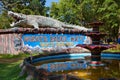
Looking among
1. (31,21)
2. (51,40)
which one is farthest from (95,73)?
(31,21)

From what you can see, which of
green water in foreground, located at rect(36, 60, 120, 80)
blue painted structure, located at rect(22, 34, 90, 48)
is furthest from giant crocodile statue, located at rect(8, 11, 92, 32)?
green water in foreground, located at rect(36, 60, 120, 80)

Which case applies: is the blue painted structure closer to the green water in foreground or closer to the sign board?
the sign board

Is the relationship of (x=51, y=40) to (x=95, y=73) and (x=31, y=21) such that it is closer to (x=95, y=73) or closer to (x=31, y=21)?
(x=31, y=21)

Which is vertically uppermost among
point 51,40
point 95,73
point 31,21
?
point 31,21

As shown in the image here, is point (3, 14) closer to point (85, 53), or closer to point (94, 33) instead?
point (85, 53)

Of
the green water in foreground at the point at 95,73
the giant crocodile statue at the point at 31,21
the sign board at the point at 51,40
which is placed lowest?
the green water in foreground at the point at 95,73

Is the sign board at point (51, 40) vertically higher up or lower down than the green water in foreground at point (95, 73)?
higher up

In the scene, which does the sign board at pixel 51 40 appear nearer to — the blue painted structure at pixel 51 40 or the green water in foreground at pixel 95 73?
the blue painted structure at pixel 51 40

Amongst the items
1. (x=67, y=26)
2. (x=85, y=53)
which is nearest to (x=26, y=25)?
(x=67, y=26)

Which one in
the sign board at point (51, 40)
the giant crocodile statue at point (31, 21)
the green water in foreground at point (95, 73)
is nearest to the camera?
the green water in foreground at point (95, 73)

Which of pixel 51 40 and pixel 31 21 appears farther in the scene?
pixel 31 21

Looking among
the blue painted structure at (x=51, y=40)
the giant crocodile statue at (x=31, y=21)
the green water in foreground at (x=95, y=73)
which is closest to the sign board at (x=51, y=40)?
the blue painted structure at (x=51, y=40)

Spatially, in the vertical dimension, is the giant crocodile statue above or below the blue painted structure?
above

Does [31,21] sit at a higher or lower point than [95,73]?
higher
